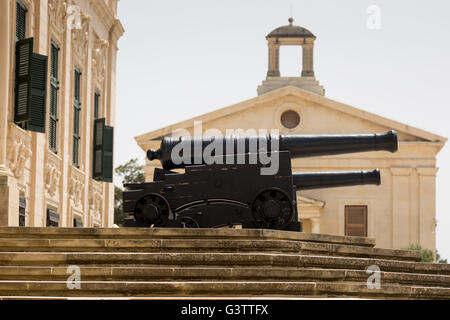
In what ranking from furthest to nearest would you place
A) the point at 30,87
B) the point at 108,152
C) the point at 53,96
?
the point at 108,152
the point at 53,96
the point at 30,87

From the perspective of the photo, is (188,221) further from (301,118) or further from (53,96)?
(301,118)

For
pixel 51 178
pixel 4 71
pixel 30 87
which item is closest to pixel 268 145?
pixel 4 71

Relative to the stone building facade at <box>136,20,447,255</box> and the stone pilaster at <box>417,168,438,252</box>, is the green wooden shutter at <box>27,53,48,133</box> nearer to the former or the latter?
the stone building facade at <box>136,20,447,255</box>

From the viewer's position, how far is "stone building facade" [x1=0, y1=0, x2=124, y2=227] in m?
17.2

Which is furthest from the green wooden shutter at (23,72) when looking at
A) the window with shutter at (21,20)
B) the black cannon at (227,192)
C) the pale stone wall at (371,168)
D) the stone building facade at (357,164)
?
the pale stone wall at (371,168)

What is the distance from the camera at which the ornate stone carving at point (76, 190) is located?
74.9 ft

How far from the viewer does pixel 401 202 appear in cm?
4850

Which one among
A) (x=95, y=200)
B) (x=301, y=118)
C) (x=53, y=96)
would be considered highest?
(x=301, y=118)

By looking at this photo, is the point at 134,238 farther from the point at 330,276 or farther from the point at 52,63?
the point at 52,63

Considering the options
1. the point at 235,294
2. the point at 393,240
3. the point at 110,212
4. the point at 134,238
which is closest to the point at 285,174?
the point at 134,238

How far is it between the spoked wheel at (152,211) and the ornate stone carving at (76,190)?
24.2 feet

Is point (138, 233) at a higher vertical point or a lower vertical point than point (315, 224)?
lower

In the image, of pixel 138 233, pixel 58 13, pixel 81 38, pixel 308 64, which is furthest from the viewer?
pixel 308 64

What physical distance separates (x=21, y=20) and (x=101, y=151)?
7.24m
